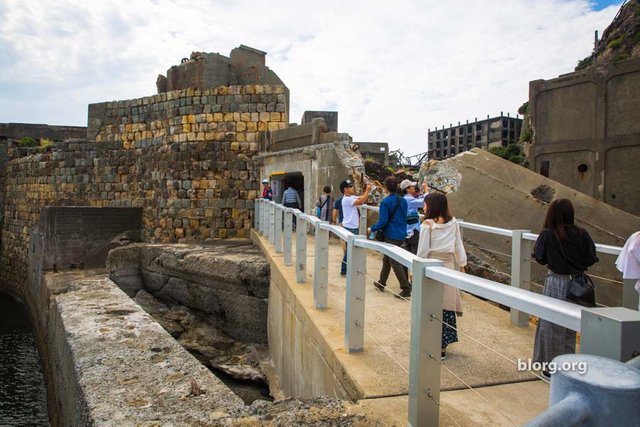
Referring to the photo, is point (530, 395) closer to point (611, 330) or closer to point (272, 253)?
point (611, 330)

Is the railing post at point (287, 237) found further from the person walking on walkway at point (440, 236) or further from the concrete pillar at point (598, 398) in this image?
the concrete pillar at point (598, 398)

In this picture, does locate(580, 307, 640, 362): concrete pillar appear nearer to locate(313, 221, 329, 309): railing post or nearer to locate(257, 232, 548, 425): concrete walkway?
locate(257, 232, 548, 425): concrete walkway

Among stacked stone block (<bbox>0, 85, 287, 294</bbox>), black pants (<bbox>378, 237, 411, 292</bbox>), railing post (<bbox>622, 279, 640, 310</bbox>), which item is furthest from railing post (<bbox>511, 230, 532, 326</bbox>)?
stacked stone block (<bbox>0, 85, 287, 294</bbox>)

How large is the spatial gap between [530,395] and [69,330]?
4.38 metres

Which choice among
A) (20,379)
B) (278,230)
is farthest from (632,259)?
(20,379)

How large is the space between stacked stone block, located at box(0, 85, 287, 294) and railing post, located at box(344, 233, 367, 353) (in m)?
9.40

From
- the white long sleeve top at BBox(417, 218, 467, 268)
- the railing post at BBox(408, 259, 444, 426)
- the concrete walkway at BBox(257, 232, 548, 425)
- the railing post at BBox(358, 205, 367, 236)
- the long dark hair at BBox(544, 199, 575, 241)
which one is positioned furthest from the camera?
the railing post at BBox(358, 205, 367, 236)

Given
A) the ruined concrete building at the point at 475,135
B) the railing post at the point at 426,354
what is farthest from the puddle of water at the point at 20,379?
the ruined concrete building at the point at 475,135

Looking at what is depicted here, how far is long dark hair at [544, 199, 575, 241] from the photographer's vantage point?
3328 mm

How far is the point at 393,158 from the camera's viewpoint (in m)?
23.2

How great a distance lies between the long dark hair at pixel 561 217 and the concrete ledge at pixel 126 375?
2494 mm

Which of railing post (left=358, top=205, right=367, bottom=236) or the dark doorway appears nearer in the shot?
railing post (left=358, top=205, right=367, bottom=236)

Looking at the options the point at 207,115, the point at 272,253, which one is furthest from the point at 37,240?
the point at 272,253

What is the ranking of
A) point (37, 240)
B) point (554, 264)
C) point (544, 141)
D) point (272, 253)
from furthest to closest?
point (544, 141)
point (37, 240)
point (272, 253)
point (554, 264)
